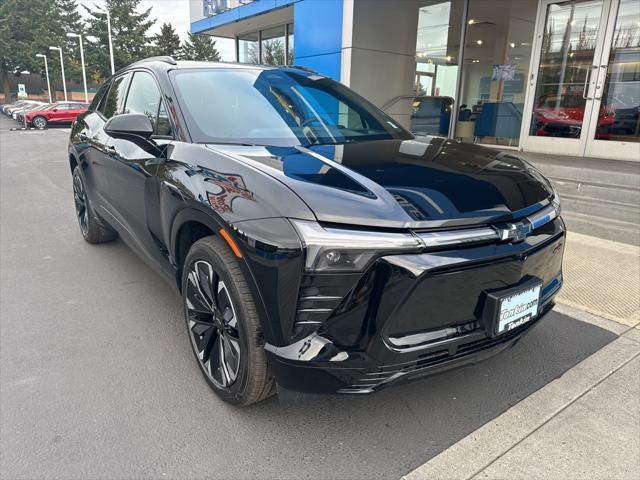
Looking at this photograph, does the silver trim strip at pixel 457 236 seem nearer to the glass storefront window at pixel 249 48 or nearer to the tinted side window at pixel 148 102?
the tinted side window at pixel 148 102

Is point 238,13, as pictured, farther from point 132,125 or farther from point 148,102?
point 132,125

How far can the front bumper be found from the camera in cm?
178

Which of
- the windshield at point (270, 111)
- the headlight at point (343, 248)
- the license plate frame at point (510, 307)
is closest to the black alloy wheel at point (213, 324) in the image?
the headlight at point (343, 248)

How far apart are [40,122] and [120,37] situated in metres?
37.7

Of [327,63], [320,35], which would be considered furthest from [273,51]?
[327,63]

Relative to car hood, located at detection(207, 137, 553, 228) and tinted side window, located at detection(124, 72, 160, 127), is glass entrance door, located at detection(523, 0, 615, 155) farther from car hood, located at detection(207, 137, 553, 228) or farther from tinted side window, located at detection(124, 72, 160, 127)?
tinted side window, located at detection(124, 72, 160, 127)

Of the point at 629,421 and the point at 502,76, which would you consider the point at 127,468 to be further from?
the point at 502,76

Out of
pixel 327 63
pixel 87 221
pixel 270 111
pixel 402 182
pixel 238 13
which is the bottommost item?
pixel 87 221

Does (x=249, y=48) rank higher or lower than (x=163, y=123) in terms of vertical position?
higher

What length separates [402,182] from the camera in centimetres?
206

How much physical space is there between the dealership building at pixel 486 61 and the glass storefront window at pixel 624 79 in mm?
14

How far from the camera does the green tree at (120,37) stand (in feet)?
191

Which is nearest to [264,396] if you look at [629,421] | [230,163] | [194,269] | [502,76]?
[194,269]

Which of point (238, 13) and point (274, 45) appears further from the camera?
point (274, 45)
